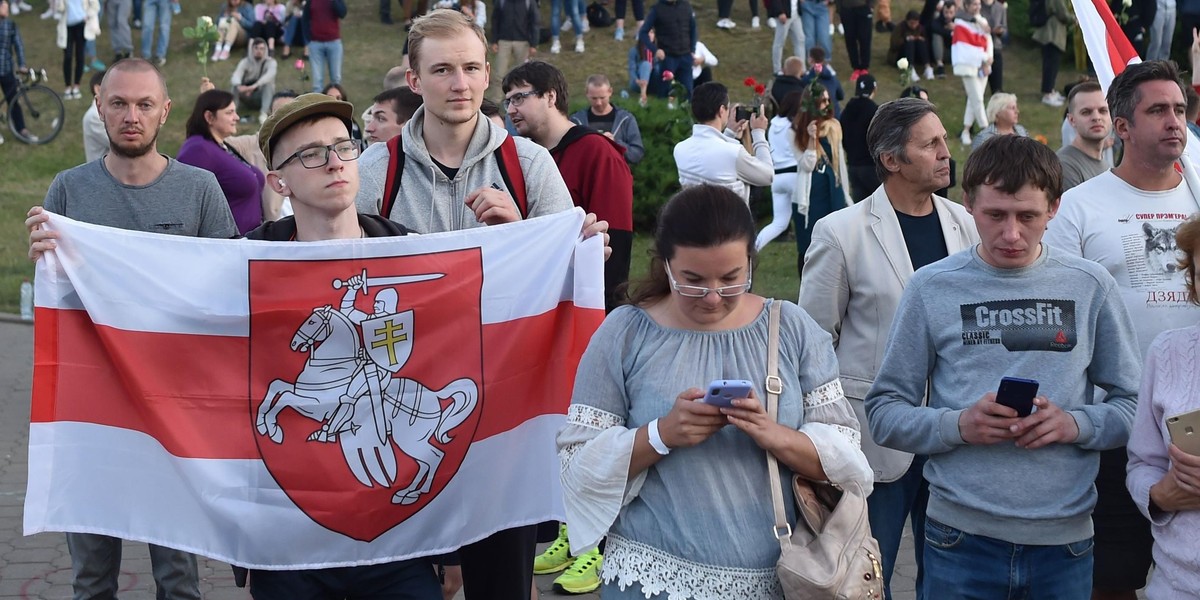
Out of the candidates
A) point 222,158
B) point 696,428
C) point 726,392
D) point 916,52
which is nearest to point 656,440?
point 696,428

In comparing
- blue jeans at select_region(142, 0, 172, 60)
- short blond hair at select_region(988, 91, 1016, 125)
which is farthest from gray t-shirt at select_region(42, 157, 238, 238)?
blue jeans at select_region(142, 0, 172, 60)

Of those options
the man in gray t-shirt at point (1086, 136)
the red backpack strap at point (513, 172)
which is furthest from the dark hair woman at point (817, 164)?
the red backpack strap at point (513, 172)

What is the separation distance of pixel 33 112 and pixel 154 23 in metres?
4.73

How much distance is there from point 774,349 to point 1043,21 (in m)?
21.0

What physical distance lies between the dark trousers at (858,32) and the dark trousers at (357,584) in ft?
68.6

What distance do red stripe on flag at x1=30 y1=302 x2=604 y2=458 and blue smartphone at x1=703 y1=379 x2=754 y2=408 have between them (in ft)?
3.75

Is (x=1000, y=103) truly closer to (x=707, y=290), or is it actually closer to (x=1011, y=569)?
(x=1011, y=569)

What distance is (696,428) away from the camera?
10.4 ft

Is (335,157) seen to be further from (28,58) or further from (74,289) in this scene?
(28,58)

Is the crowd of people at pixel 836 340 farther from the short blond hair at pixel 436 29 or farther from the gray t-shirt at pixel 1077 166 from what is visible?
the gray t-shirt at pixel 1077 166

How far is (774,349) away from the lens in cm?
333

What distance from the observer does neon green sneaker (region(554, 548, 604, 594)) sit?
5992 millimetres

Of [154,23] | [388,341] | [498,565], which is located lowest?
[498,565]

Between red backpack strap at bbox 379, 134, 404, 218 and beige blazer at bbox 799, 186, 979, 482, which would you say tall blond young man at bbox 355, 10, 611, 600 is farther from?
beige blazer at bbox 799, 186, 979, 482
